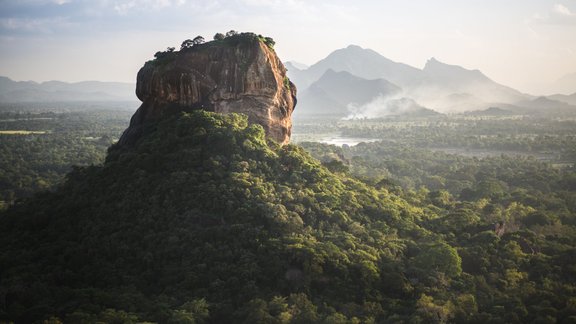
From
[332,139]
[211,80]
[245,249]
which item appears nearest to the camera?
[245,249]

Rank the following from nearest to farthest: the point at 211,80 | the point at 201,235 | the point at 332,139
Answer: the point at 201,235
the point at 211,80
the point at 332,139

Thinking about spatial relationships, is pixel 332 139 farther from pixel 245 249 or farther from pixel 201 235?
pixel 245 249

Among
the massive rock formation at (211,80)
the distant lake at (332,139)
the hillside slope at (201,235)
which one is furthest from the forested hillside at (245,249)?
the distant lake at (332,139)

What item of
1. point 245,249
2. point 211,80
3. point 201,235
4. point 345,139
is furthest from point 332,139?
point 245,249

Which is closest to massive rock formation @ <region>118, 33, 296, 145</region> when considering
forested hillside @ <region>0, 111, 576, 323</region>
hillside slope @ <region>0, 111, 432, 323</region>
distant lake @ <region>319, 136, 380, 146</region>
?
forested hillside @ <region>0, 111, 576, 323</region>

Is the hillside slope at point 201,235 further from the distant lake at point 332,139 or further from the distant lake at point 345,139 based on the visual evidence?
the distant lake at point 345,139

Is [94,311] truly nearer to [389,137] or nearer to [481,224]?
[481,224]

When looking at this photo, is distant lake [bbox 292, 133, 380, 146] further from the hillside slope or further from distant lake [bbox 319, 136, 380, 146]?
the hillside slope

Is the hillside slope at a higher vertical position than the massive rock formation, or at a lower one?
lower
